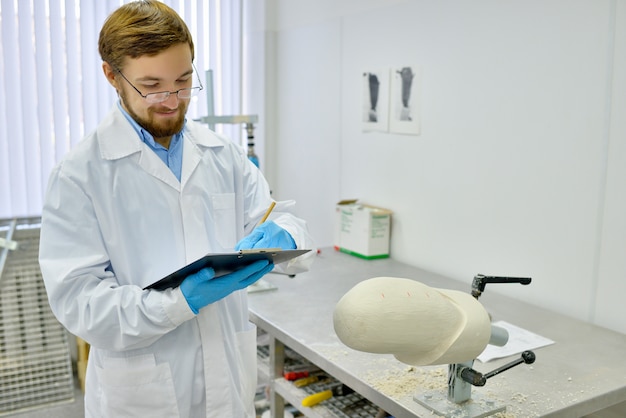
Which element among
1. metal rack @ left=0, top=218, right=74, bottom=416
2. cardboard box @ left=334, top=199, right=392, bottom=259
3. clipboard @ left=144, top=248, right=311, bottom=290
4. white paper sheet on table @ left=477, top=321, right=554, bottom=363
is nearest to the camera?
clipboard @ left=144, top=248, right=311, bottom=290

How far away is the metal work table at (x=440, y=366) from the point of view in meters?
1.37

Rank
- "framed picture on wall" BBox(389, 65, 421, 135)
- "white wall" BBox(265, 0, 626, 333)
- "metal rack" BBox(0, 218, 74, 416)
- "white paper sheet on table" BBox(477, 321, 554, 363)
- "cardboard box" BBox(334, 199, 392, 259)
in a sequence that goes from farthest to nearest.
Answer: "metal rack" BBox(0, 218, 74, 416) → "cardboard box" BBox(334, 199, 392, 259) → "framed picture on wall" BBox(389, 65, 421, 135) → "white wall" BBox(265, 0, 626, 333) → "white paper sheet on table" BBox(477, 321, 554, 363)

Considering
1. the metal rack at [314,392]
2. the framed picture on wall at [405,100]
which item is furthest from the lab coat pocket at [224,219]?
the framed picture on wall at [405,100]

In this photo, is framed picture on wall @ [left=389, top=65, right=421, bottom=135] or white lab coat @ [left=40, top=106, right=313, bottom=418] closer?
white lab coat @ [left=40, top=106, right=313, bottom=418]

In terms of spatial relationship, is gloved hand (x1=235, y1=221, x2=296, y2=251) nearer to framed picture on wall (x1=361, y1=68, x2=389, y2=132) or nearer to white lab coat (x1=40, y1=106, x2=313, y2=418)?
white lab coat (x1=40, y1=106, x2=313, y2=418)

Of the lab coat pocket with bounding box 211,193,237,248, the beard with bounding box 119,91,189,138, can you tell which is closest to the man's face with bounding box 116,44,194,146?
the beard with bounding box 119,91,189,138

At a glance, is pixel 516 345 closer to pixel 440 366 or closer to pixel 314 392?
pixel 440 366

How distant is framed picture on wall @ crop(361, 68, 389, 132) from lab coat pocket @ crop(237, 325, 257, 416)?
1356 mm

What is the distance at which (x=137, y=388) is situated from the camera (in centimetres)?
128

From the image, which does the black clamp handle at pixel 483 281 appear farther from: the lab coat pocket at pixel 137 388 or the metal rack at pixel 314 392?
the lab coat pocket at pixel 137 388

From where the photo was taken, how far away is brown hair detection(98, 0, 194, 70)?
125 cm

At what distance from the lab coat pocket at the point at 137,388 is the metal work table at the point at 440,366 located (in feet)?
1.50

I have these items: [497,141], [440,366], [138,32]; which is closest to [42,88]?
[138,32]

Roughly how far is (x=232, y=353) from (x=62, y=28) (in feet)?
7.07
